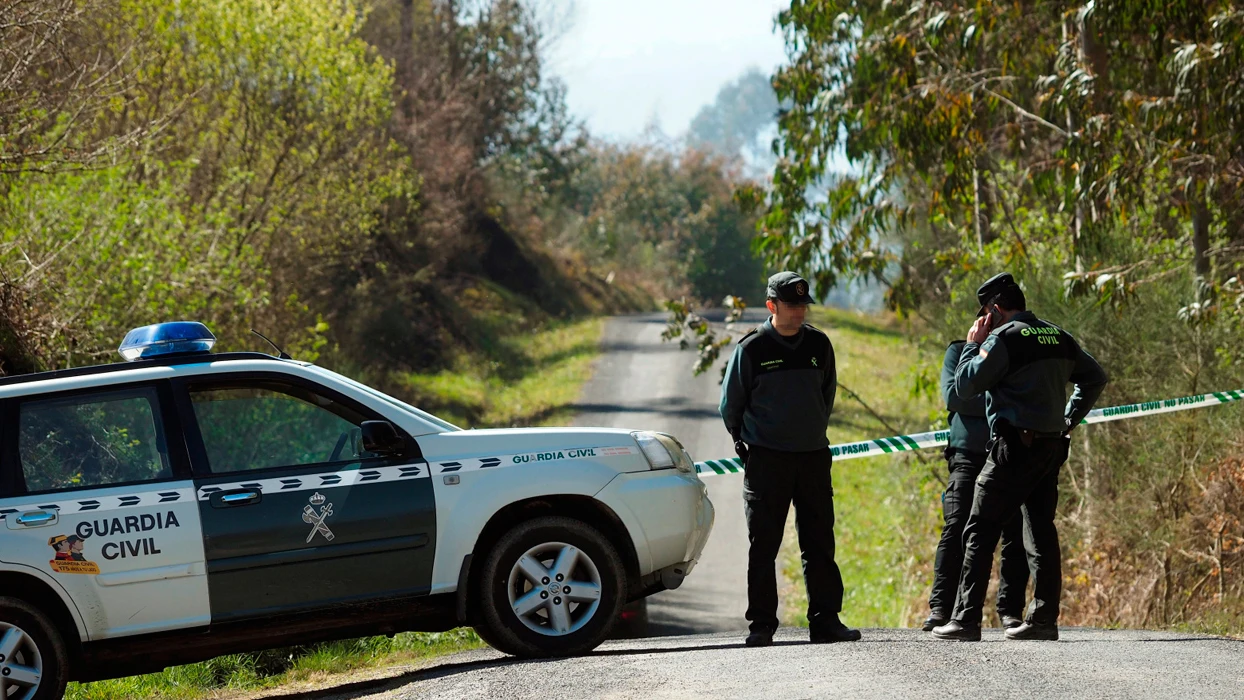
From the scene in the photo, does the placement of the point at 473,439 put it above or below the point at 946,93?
below

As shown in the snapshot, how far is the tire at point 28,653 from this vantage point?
5.86m

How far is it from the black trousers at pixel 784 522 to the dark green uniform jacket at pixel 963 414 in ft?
2.82

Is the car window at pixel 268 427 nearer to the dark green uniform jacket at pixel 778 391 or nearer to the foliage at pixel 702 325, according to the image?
the dark green uniform jacket at pixel 778 391

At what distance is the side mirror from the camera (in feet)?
20.8

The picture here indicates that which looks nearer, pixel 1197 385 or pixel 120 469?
pixel 120 469

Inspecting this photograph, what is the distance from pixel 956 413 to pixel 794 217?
411 inches

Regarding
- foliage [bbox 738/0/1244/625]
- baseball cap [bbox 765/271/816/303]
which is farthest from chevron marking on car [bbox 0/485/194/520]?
foliage [bbox 738/0/1244/625]

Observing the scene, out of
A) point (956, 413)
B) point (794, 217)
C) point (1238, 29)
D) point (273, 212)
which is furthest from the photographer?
point (273, 212)

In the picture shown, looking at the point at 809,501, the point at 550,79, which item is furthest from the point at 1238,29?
the point at 550,79

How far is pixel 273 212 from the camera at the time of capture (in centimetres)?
2006

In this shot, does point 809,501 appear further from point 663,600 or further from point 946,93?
point 663,600

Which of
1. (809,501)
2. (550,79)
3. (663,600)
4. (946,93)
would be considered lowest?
(663,600)

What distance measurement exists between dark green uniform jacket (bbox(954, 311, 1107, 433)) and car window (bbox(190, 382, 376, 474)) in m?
3.13

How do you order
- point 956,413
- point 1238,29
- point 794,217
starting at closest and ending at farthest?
1. point 956,413
2. point 1238,29
3. point 794,217
